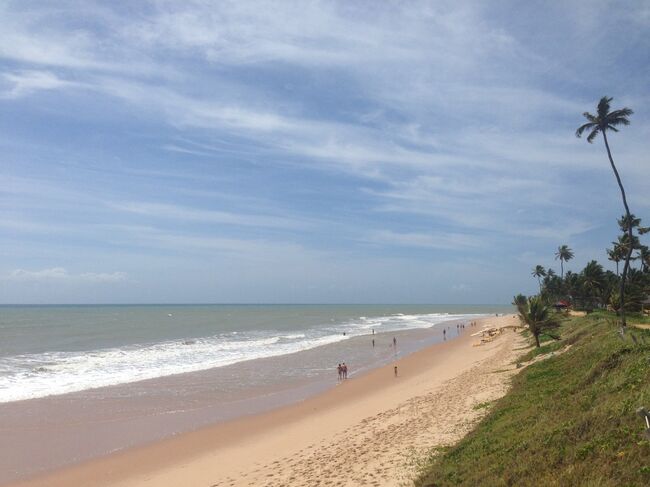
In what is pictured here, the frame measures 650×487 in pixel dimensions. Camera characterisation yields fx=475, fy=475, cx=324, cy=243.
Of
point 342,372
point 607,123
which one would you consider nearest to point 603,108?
point 607,123

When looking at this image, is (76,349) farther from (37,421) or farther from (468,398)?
(468,398)

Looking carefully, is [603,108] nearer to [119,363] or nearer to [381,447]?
[381,447]

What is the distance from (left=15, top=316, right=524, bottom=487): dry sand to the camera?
40.5ft

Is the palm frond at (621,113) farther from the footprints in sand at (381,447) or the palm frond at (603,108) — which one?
the footprints in sand at (381,447)

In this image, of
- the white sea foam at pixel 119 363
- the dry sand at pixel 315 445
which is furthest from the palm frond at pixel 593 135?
the white sea foam at pixel 119 363

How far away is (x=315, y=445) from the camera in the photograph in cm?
1526

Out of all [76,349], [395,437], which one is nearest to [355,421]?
[395,437]

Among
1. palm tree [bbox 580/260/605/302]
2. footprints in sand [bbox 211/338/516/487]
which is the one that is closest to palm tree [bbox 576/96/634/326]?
footprints in sand [bbox 211/338/516/487]

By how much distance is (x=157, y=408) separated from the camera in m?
21.4

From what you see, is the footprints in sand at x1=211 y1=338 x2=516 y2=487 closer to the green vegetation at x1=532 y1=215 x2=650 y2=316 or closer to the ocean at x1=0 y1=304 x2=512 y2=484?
the ocean at x1=0 y1=304 x2=512 y2=484

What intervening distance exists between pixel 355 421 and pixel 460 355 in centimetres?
2255

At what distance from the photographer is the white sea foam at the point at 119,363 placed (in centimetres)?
2633

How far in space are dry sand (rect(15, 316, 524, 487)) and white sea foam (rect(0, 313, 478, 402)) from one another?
11.7m

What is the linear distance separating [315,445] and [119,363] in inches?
968
